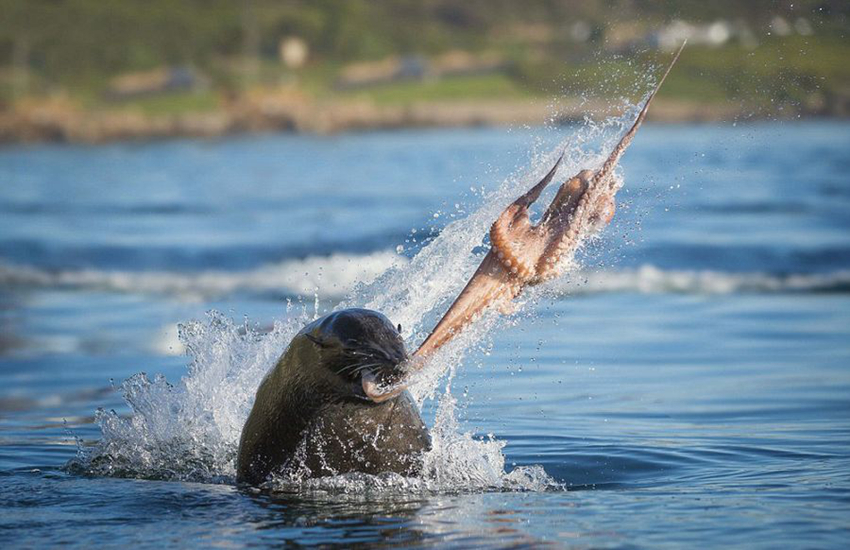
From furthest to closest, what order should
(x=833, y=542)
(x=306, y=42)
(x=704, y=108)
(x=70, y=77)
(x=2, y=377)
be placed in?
(x=306, y=42) < (x=70, y=77) < (x=704, y=108) < (x=2, y=377) < (x=833, y=542)

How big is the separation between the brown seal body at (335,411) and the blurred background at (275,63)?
230ft

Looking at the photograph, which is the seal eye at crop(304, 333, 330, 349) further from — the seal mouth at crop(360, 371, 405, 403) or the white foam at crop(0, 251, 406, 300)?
the white foam at crop(0, 251, 406, 300)

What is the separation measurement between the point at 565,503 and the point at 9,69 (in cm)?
9549

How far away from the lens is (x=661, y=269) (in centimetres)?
1912

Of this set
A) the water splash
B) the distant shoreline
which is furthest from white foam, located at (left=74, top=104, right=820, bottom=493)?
the distant shoreline

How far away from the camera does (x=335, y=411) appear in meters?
6.64

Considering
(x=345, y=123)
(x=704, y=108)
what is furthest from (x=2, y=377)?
(x=345, y=123)

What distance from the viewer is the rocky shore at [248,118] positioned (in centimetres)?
8212

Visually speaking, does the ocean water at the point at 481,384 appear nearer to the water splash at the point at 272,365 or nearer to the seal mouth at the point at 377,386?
the water splash at the point at 272,365

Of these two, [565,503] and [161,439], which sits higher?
[161,439]

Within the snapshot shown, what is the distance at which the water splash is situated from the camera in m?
7.00

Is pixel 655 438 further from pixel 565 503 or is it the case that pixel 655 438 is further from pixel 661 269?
pixel 661 269

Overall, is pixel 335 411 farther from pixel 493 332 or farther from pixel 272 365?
pixel 493 332

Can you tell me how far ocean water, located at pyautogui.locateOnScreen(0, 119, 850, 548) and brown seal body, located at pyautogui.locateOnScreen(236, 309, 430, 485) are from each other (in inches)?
5.8
